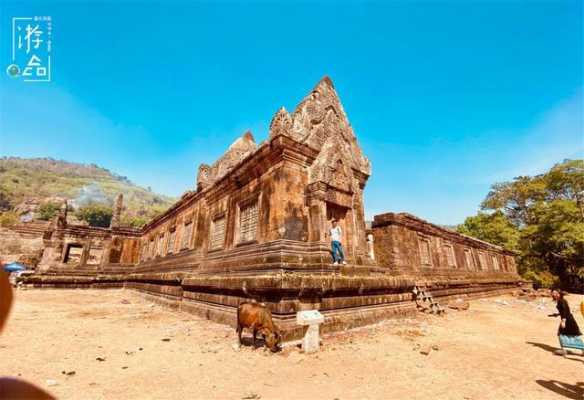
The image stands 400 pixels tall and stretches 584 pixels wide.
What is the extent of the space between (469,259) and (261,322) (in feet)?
60.3

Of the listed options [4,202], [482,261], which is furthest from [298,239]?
[4,202]

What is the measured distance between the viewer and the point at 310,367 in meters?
4.43

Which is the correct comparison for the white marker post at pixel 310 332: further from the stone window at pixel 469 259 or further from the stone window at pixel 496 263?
the stone window at pixel 496 263

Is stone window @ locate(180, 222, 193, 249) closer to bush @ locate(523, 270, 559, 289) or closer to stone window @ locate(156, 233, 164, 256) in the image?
stone window @ locate(156, 233, 164, 256)

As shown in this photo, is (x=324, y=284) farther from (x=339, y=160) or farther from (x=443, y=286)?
(x=443, y=286)

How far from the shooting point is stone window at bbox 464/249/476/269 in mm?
18078

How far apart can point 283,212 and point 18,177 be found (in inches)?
5002

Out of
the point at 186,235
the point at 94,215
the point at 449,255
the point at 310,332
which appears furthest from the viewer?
the point at 94,215

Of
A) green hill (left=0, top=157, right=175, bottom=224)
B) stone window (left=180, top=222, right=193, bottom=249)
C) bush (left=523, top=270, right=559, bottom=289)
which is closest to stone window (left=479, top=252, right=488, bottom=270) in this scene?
bush (left=523, top=270, right=559, bottom=289)

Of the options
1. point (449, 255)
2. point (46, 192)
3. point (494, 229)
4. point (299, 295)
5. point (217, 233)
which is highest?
point (46, 192)

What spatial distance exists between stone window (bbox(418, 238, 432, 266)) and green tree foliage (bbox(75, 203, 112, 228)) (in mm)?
70825

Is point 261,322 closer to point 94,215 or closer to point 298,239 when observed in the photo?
point 298,239

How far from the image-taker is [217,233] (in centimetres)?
1085

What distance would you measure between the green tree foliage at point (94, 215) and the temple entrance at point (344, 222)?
71.4 meters
